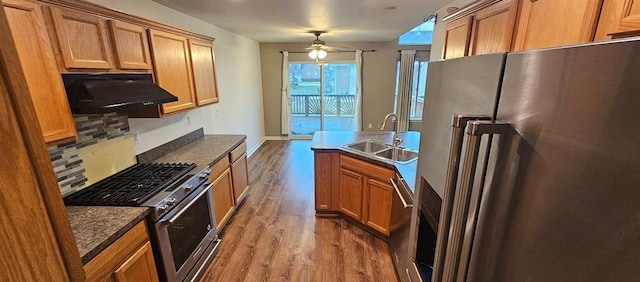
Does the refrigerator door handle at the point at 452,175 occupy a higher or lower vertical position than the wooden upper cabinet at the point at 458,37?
lower

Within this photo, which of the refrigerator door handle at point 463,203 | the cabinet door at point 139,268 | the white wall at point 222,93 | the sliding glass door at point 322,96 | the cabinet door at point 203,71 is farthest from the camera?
the sliding glass door at point 322,96

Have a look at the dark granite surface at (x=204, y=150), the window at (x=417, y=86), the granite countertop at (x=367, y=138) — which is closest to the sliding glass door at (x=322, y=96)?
the window at (x=417, y=86)


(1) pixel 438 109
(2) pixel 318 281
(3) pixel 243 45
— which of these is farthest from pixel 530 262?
(3) pixel 243 45

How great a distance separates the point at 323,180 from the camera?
3.00 metres

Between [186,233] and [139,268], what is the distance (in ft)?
1.60

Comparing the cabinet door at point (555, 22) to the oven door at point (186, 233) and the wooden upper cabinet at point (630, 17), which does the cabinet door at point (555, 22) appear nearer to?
the wooden upper cabinet at point (630, 17)

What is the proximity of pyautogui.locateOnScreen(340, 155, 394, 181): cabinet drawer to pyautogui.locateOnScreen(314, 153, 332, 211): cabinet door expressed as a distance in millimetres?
180

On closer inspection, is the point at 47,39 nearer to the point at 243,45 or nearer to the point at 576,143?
the point at 576,143

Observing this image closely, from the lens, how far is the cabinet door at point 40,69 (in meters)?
1.26

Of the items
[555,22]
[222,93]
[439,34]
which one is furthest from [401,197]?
[222,93]

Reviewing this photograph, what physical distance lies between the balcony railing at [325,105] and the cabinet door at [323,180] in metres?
4.08

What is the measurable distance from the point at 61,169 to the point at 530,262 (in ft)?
7.81

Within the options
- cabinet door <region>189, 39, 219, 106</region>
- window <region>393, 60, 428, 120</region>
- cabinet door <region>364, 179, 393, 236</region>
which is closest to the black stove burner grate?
cabinet door <region>189, 39, 219, 106</region>

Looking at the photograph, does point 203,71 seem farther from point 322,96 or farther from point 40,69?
point 322,96
